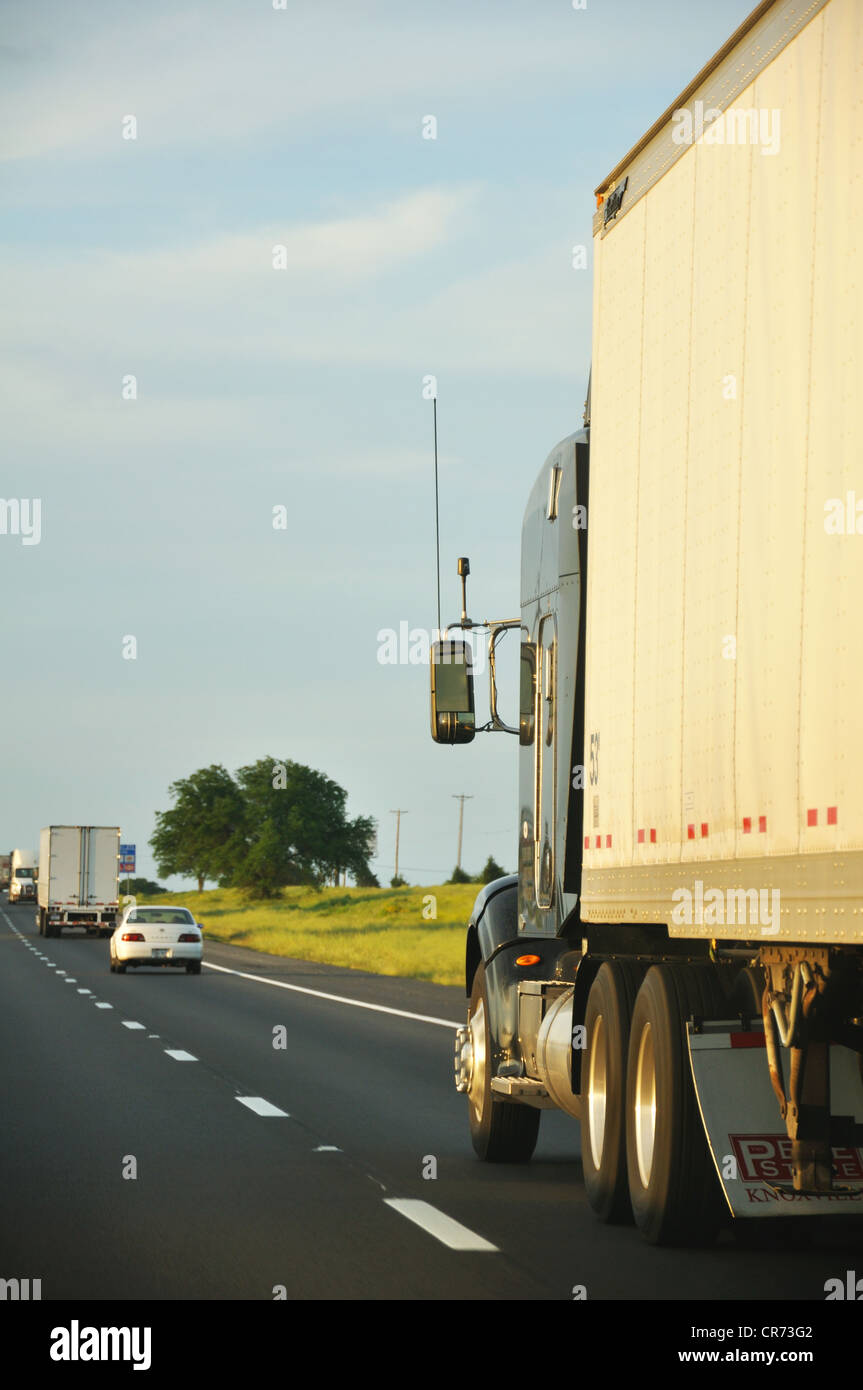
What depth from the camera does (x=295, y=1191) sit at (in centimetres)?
1062

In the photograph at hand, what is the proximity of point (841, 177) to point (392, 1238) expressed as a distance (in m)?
4.93

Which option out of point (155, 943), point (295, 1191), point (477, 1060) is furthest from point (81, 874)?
point (295, 1191)

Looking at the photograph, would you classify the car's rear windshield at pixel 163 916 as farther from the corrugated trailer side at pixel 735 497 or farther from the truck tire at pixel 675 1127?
the truck tire at pixel 675 1127

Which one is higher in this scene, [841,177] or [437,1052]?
[841,177]

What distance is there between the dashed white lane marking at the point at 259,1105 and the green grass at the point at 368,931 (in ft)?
53.2

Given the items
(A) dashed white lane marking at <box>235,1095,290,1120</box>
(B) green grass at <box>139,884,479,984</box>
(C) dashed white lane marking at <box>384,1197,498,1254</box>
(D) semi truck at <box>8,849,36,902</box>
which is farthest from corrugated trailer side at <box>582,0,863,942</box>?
(D) semi truck at <box>8,849,36,902</box>

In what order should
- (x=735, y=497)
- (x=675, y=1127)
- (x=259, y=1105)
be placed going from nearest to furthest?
(x=735, y=497), (x=675, y=1127), (x=259, y=1105)

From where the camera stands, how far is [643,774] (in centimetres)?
909

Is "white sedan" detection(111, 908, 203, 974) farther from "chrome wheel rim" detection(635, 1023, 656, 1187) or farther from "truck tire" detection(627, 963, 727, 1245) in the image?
"truck tire" detection(627, 963, 727, 1245)

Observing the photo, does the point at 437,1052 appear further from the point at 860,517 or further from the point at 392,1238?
the point at 860,517

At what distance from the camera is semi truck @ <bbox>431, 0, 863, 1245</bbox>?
6703 millimetres

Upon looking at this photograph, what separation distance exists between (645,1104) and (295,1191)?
2.31m

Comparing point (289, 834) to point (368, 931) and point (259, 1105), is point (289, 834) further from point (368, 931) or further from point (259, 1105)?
point (259, 1105)

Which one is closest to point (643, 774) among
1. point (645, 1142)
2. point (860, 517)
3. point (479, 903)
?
point (645, 1142)
